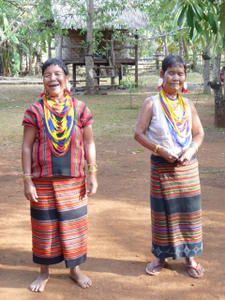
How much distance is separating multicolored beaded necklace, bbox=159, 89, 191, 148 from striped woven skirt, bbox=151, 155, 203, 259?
0.17 metres

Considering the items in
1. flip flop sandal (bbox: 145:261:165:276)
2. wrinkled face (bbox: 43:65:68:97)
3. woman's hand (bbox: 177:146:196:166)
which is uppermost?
wrinkled face (bbox: 43:65:68:97)

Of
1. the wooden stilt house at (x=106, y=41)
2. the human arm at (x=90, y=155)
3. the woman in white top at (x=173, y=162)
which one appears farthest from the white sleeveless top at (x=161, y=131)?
the wooden stilt house at (x=106, y=41)

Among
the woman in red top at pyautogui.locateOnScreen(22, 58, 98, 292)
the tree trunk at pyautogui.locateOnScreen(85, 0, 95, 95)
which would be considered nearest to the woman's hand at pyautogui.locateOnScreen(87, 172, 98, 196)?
the woman in red top at pyautogui.locateOnScreen(22, 58, 98, 292)

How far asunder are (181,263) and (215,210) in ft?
4.43

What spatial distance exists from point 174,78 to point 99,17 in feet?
48.4

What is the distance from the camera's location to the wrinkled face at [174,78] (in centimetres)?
297

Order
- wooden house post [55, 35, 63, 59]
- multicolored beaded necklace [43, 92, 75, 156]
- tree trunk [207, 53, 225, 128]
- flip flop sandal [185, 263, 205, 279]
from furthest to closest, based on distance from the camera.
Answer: wooden house post [55, 35, 63, 59] < tree trunk [207, 53, 225, 128] < flip flop sandal [185, 263, 205, 279] < multicolored beaded necklace [43, 92, 75, 156]

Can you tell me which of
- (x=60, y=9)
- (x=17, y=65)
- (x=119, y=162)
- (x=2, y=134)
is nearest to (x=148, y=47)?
(x=17, y=65)

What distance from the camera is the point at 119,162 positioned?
6.86 meters

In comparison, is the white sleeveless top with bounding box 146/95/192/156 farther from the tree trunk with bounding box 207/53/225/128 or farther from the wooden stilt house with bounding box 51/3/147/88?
the wooden stilt house with bounding box 51/3/147/88

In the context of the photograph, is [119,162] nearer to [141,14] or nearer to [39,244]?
[39,244]

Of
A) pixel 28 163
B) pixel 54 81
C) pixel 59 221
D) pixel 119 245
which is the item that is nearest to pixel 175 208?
pixel 59 221

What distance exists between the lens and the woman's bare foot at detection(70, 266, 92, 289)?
306cm

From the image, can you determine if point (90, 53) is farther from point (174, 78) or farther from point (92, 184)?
point (92, 184)
